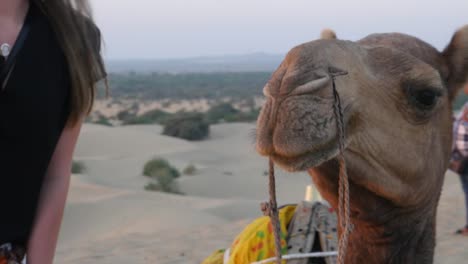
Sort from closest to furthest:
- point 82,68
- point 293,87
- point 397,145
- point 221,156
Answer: point 293,87 → point 82,68 → point 397,145 → point 221,156

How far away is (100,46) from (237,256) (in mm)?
1341

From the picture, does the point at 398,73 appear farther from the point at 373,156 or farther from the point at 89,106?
the point at 89,106

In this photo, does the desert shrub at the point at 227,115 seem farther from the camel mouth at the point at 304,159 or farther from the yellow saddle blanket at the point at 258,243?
the camel mouth at the point at 304,159

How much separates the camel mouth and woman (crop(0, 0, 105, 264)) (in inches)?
24.3

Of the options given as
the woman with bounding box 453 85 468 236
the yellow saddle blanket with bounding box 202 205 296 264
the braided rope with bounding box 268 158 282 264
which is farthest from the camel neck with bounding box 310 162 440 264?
the woman with bounding box 453 85 468 236

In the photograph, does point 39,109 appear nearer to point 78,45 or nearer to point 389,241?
point 78,45

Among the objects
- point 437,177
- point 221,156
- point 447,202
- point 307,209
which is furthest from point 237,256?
point 221,156

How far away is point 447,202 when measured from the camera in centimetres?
1058

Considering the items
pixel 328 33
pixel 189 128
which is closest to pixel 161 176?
pixel 189 128

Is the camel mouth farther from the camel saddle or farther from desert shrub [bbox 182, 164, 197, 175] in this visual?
desert shrub [bbox 182, 164, 197, 175]

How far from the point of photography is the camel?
1.52m

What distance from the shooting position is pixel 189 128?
2677 cm

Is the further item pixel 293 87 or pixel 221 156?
pixel 221 156

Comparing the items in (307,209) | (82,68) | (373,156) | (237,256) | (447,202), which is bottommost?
(447,202)
